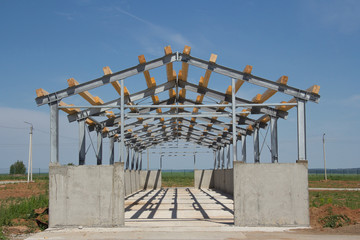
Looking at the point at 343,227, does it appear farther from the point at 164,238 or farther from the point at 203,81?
the point at 203,81

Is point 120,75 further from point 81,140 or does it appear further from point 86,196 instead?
point 81,140

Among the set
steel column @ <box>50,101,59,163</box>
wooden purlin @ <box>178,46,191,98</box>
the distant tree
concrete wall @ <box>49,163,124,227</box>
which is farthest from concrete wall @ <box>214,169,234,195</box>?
the distant tree

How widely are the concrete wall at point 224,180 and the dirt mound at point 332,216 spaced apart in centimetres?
981

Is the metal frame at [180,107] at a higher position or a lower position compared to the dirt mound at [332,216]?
higher

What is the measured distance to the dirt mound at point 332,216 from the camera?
1208 cm

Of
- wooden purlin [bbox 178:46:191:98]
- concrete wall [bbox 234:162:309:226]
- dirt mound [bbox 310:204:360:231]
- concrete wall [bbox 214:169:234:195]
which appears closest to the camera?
concrete wall [bbox 234:162:309:226]

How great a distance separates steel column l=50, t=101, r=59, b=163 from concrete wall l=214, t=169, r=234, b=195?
1303 centimetres

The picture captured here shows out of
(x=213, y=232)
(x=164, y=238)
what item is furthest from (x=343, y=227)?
(x=164, y=238)

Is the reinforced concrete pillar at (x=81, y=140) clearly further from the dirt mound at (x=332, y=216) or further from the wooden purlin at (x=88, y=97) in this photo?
the dirt mound at (x=332, y=216)

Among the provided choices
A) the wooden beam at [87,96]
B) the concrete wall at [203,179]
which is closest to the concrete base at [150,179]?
the concrete wall at [203,179]

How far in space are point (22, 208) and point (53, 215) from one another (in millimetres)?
3744

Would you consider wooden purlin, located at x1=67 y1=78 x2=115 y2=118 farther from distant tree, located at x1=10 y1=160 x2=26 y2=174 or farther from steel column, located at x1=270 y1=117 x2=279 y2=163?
distant tree, located at x1=10 y1=160 x2=26 y2=174

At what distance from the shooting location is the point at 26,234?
11422 millimetres

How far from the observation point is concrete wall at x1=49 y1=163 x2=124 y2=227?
1167 cm
